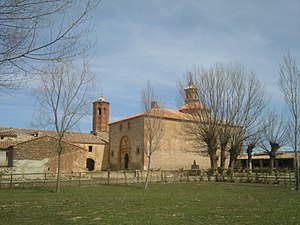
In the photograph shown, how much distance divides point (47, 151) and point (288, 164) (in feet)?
120

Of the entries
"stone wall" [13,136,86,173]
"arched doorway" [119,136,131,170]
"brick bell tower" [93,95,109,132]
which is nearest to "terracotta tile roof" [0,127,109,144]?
"arched doorway" [119,136,131,170]

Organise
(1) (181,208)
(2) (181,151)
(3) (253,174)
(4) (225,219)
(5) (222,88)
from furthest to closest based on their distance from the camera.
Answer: (2) (181,151)
(5) (222,88)
(3) (253,174)
(1) (181,208)
(4) (225,219)

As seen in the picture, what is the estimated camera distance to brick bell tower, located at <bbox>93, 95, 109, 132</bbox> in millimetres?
76875

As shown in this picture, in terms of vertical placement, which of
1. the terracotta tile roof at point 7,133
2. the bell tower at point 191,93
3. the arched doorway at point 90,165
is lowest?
the arched doorway at point 90,165

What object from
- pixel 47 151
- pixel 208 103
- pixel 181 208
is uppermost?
pixel 208 103

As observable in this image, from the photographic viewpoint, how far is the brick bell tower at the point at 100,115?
76875 mm

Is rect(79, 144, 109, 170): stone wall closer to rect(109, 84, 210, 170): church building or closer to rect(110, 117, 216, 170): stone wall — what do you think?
rect(109, 84, 210, 170): church building

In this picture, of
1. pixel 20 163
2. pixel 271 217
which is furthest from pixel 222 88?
pixel 271 217

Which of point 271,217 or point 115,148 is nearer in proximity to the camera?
point 271,217

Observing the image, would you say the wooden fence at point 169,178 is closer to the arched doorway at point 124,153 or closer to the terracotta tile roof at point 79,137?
the arched doorway at point 124,153

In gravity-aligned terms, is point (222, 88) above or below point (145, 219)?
above

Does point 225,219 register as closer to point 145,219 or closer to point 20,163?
point 145,219

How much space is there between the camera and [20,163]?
33156 millimetres

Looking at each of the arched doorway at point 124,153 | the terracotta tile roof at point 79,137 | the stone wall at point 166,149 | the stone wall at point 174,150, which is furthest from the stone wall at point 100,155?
the stone wall at point 174,150
